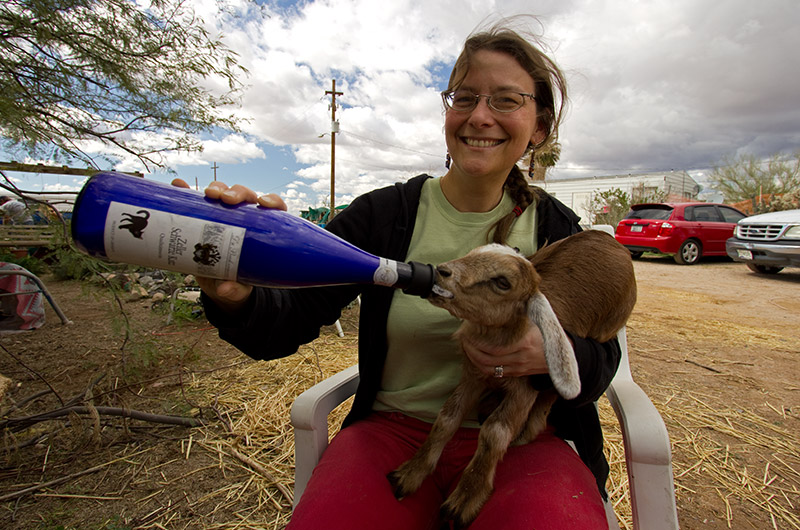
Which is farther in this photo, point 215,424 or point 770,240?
point 770,240

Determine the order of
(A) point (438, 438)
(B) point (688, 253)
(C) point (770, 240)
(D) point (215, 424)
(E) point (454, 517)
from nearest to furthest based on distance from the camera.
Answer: (E) point (454, 517) → (A) point (438, 438) → (D) point (215, 424) → (C) point (770, 240) → (B) point (688, 253)

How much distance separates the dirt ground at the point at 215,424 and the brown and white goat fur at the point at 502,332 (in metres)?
1.34

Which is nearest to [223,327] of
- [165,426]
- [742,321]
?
[165,426]

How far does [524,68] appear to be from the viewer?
1791mm

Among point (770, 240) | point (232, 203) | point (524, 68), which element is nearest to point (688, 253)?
point (770, 240)

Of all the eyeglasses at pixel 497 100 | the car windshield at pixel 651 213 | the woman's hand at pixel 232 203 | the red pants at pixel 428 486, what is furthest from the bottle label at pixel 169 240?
the car windshield at pixel 651 213

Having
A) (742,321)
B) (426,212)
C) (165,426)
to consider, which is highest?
(426,212)

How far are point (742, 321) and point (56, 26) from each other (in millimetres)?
8885

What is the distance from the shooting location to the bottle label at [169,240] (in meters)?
1.14

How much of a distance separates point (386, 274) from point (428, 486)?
0.86 meters

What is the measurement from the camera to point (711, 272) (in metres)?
10.8

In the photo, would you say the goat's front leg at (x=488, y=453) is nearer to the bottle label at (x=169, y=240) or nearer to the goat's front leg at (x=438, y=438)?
the goat's front leg at (x=438, y=438)

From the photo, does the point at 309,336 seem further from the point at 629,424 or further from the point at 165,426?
the point at 165,426

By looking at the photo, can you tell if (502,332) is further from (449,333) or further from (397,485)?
(397,485)
